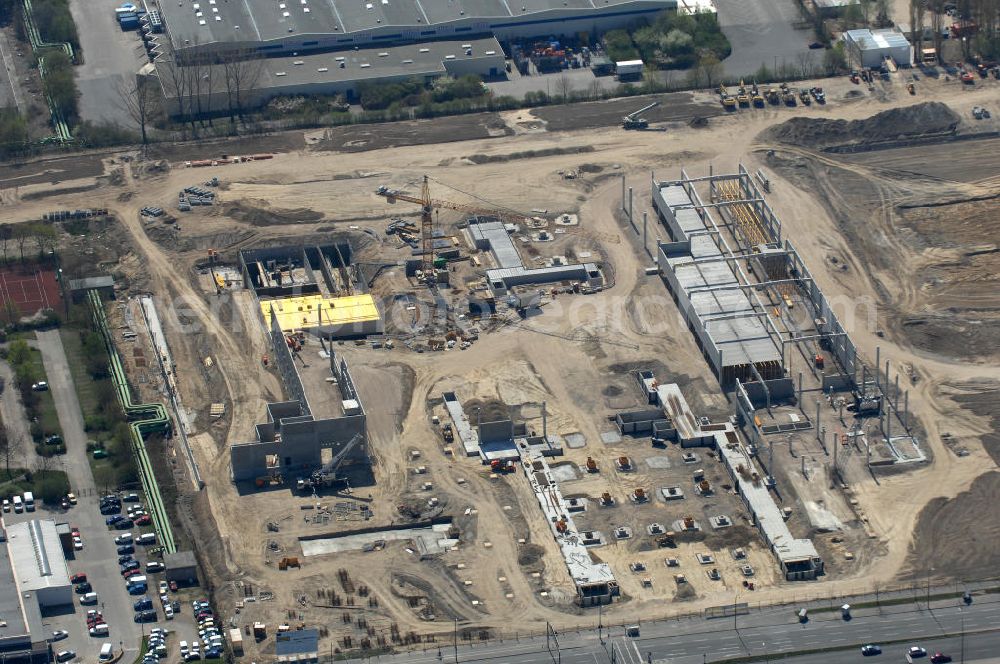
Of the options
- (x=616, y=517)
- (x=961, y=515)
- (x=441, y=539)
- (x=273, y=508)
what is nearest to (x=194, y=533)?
(x=273, y=508)

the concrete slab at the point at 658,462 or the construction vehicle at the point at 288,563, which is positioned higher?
the concrete slab at the point at 658,462

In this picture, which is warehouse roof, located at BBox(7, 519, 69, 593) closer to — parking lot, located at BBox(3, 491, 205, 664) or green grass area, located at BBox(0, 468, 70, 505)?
parking lot, located at BBox(3, 491, 205, 664)

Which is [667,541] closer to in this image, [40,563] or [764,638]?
[764,638]

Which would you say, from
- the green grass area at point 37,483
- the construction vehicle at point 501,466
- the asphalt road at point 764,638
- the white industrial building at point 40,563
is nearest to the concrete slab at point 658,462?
the construction vehicle at point 501,466

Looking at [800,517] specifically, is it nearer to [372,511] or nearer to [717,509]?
[717,509]

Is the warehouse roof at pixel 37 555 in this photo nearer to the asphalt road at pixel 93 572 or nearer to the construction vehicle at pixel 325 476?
the asphalt road at pixel 93 572

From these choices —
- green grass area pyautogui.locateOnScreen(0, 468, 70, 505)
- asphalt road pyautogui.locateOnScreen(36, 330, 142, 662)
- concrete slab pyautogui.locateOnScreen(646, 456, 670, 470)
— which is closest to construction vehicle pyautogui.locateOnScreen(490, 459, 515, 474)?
concrete slab pyautogui.locateOnScreen(646, 456, 670, 470)
